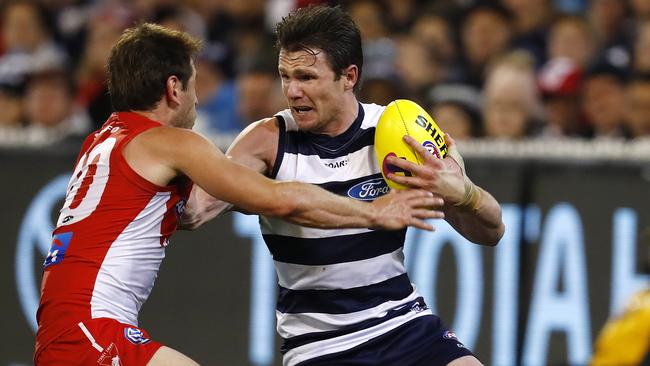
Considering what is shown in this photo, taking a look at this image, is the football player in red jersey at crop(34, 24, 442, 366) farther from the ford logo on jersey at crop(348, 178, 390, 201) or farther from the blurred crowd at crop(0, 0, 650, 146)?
the blurred crowd at crop(0, 0, 650, 146)

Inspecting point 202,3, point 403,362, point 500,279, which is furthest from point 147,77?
point 202,3

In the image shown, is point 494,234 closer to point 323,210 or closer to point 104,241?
point 323,210

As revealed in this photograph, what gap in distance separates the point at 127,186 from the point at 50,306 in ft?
2.05

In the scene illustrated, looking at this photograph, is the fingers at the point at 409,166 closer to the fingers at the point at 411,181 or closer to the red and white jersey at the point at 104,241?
A: the fingers at the point at 411,181

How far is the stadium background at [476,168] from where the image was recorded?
8500 mm

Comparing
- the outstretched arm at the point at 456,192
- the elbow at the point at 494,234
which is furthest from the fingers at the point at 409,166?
the elbow at the point at 494,234

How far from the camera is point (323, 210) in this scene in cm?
536

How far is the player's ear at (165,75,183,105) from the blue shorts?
137cm

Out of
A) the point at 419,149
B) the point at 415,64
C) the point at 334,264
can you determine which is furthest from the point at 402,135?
the point at 415,64

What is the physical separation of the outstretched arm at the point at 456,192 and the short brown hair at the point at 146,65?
1.06 m

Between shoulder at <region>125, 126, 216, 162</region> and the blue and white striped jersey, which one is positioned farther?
the blue and white striped jersey

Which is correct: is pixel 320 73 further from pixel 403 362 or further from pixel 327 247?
pixel 403 362

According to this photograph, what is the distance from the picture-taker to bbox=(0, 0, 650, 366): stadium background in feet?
27.9

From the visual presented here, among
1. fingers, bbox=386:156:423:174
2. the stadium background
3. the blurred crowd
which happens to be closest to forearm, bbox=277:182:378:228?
fingers, bbox=386:156:423:174
